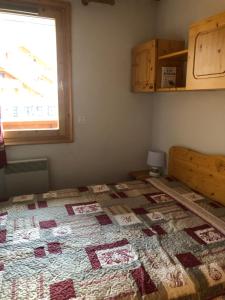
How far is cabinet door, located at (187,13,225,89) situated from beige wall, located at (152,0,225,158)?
381 mm

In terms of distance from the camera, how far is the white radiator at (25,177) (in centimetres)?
269

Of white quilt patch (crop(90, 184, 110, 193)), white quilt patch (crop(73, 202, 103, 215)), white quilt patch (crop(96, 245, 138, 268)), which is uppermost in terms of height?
white quilt patch (crop(90, 184, 110, 193))

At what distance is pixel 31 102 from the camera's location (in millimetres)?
2725

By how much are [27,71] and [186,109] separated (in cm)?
170

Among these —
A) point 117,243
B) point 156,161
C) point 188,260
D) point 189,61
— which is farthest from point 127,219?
point 189,61

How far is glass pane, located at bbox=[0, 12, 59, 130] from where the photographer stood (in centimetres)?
256

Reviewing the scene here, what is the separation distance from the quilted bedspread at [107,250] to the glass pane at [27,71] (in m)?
0.93

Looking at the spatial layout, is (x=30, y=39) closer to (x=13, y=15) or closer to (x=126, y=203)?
(x=13, y=15)

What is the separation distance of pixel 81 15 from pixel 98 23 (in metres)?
0.20

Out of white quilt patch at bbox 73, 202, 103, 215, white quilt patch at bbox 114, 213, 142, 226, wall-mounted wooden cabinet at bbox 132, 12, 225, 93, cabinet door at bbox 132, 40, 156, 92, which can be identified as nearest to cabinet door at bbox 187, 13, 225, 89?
wall-mounted wooden cabinet at bbox 132, 12, 225, 93

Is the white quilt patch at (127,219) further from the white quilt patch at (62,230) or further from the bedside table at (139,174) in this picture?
the bedside table at (139,174)

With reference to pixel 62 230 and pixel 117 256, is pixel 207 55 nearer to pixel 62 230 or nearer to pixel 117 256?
pixel 117 256

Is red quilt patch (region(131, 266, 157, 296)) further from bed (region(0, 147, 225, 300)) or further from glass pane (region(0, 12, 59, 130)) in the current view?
glass pane (region(0, 12, 59, 130))

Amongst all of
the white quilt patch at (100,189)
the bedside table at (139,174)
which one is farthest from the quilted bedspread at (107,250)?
the bedside table at (139,174)
